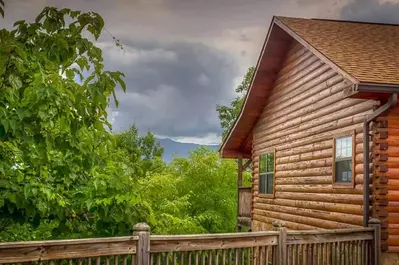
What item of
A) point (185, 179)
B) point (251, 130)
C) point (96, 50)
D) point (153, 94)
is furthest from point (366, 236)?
point (153, 94)

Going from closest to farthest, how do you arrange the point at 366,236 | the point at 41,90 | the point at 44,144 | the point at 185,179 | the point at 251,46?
the point at 41,90
the point at 44,144
the point at 366,236
the point at 185,179
the point at 251,46

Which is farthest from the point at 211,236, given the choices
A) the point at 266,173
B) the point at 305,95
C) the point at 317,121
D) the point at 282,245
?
the point at 266,173

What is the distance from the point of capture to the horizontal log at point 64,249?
543 centimetres

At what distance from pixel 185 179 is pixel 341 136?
18104 mm

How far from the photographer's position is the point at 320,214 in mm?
12383

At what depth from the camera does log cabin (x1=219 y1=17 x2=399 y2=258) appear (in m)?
9.77

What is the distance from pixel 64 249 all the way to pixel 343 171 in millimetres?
7191

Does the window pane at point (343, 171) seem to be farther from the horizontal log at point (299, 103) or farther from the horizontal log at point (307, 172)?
the horizontal log at point (299, 103)

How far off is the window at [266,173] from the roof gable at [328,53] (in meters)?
1.72

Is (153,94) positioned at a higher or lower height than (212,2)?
higher

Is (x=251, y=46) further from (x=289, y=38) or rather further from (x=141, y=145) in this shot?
(x=289, y=38)

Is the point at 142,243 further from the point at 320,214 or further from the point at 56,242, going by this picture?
the point at 320,214

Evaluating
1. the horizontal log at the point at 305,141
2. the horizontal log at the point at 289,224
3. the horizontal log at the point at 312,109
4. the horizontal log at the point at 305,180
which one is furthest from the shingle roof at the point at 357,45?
the horizontal log at the point at 289,224

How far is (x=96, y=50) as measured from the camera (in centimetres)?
553
